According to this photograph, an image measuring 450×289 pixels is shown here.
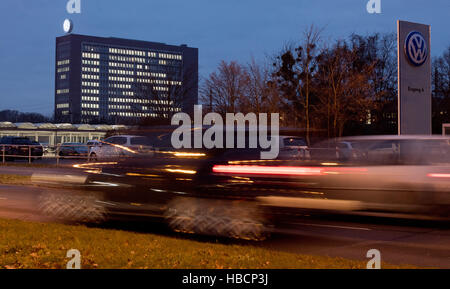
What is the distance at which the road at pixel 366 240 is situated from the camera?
24.4 feet

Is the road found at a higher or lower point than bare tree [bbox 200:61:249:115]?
lower

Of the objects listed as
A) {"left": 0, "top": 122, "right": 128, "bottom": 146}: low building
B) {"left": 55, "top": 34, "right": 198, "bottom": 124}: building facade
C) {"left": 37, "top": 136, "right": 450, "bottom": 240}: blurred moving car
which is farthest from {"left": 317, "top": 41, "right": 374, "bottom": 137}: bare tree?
{"left": 55, "top": 34, "right": 198, "bottom": 124}: building facade

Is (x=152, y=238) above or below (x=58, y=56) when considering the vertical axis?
below

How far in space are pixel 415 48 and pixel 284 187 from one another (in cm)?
1537

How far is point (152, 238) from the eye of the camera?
8133 millimetres

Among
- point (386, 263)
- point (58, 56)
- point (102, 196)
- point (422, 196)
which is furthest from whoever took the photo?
point (58, 56)

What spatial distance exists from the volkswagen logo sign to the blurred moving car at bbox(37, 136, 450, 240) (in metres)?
13.5

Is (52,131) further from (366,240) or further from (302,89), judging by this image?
(366,240)

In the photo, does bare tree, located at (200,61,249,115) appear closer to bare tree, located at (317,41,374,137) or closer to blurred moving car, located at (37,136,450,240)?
bare tree, located at (317,41,374,137)

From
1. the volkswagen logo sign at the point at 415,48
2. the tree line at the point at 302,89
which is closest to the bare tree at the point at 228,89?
the tree line at the point at 302,89

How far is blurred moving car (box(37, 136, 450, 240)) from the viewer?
8156 millimetres
